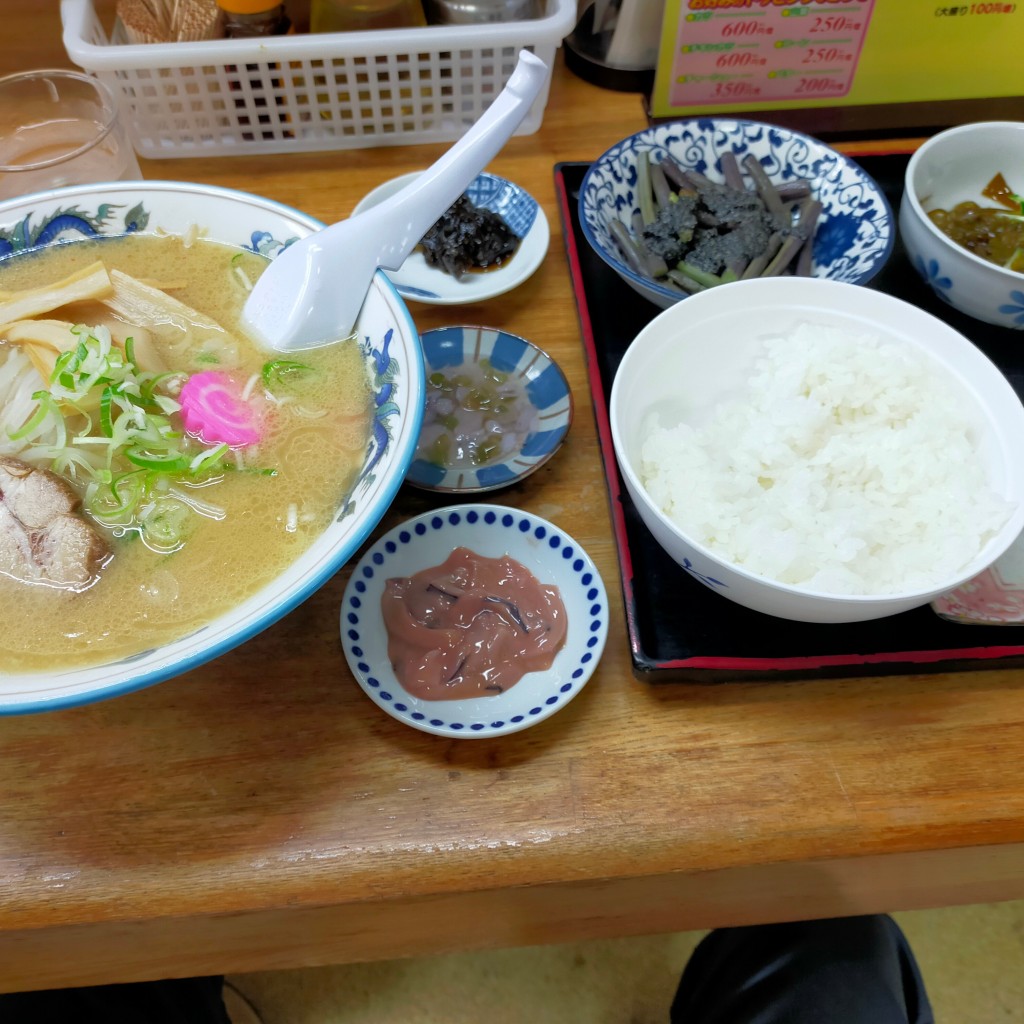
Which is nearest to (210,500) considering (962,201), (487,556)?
(487,556)

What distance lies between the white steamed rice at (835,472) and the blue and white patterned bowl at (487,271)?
444mm

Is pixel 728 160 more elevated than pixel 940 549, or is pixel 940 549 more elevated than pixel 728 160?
pixel 728 160

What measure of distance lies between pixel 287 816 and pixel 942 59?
1822 mm

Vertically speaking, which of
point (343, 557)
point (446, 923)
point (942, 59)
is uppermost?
point (942, 59)

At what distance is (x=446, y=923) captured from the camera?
1005 mm

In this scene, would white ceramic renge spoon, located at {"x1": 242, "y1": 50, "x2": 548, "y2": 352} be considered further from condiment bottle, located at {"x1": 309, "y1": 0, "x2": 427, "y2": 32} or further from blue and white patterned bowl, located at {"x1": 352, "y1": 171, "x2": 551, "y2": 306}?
condiment bottle, located at {"x1": 309, "y1": 0, "x2": 427, "y2": 32}

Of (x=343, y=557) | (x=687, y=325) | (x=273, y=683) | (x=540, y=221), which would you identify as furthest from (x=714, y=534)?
(x=540, y=221)

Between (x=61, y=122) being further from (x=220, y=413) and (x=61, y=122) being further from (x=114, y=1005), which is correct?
(x=114, y=1005)

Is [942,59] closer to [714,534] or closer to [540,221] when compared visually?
[540,221]

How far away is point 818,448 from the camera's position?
1130 millimetres

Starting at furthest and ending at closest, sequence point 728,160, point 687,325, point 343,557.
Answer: point 728,160 → point 687,325 → point 343,557

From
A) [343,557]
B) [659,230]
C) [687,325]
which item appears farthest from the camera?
[659,230]

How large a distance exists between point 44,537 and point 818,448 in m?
0.98

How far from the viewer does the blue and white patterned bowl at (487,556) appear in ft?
3.16
